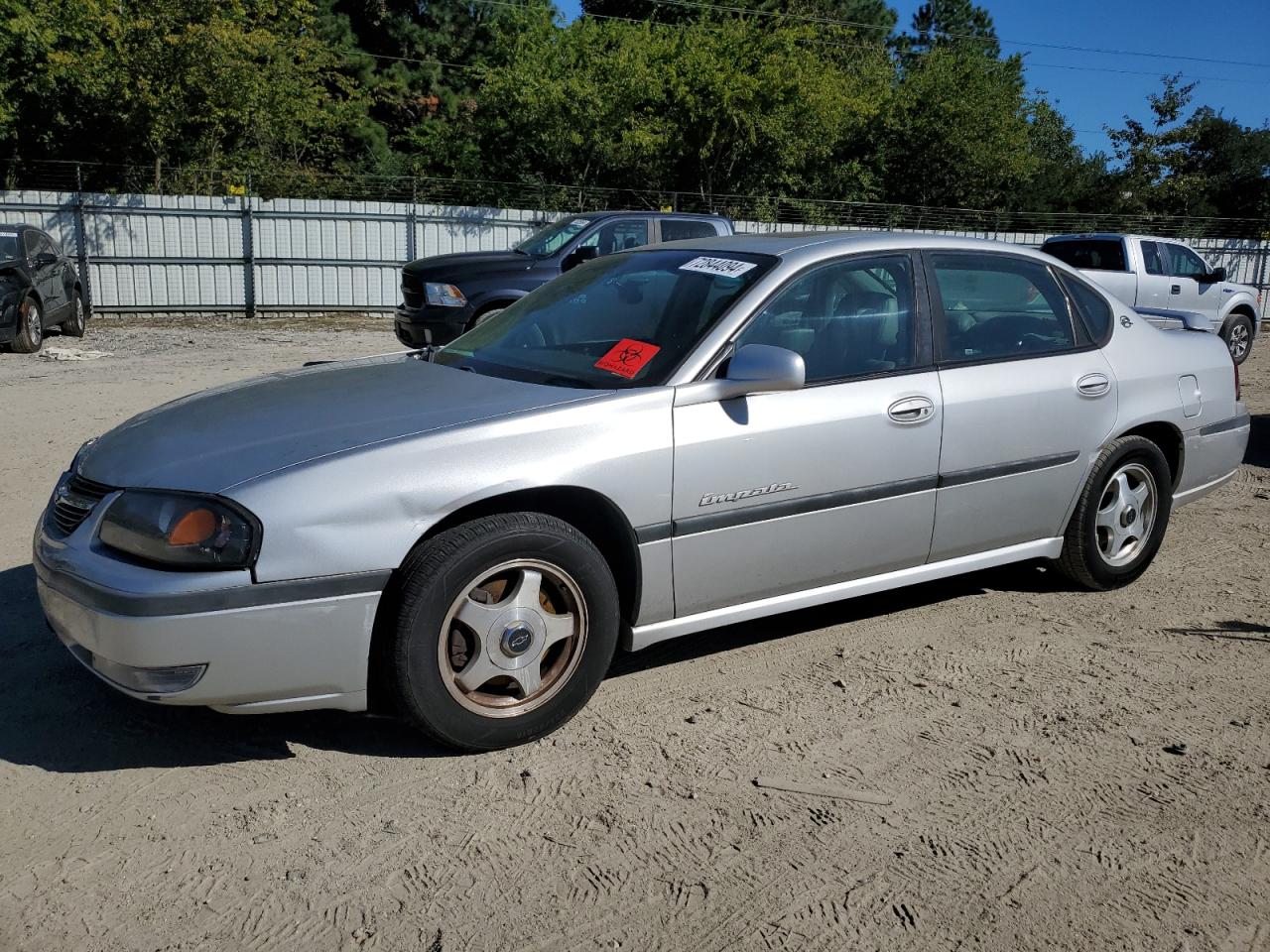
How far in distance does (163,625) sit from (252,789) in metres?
0.57

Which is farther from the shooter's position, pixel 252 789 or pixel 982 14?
pixel 982 14

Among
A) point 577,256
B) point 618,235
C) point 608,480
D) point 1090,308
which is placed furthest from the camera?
point 618,235

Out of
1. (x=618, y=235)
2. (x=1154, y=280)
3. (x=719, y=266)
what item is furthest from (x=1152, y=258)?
(x=719, y=266)

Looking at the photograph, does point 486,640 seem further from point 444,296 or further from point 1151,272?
point 1151,272

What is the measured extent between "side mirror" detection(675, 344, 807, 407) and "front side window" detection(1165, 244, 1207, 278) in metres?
13.6

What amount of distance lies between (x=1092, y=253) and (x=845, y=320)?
12627 millimetres

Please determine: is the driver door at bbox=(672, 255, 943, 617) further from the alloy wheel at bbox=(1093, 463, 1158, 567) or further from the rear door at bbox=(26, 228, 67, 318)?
the rear door at bbox=(26, 228, 67, 318)

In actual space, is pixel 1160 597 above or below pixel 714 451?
below

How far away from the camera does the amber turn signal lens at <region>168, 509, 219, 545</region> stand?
10.3 feet

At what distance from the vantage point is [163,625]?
10.1 feet

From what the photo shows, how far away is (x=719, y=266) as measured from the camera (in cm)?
431

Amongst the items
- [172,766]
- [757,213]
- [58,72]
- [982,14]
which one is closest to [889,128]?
[757,213]

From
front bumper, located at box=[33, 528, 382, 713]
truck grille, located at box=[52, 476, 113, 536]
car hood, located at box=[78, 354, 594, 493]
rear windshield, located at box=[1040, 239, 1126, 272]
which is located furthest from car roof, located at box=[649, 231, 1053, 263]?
rear windshield, located at box=[1040, 239, 1126, 272]

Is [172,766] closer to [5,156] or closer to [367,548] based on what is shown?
[367,548]
